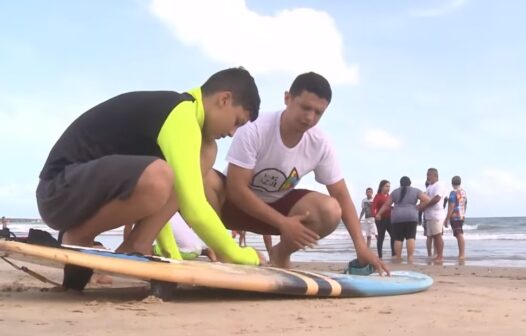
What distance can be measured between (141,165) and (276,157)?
4.22 feet

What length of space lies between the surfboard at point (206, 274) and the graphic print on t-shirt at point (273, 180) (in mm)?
891

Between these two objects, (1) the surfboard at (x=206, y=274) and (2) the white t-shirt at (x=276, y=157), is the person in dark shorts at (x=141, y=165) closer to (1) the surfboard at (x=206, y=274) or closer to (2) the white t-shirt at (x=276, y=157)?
(1) the surfboard at (x=206, y=274)

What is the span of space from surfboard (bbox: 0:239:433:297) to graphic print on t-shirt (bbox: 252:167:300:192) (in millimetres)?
891

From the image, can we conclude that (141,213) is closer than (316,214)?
Yes

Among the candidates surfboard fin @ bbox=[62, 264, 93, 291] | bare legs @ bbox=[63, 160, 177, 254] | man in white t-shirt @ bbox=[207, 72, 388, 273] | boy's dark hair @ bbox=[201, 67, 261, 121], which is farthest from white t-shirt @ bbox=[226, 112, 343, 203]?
surfboard fin @ bbox=[62, 264, 93, 291]

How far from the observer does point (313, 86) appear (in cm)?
358

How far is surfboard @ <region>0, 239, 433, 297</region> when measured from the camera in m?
2.35

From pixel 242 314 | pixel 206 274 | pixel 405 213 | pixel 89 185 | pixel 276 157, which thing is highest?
pixel 276 157

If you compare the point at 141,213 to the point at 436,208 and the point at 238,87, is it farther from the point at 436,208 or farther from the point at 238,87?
the point at 436,208

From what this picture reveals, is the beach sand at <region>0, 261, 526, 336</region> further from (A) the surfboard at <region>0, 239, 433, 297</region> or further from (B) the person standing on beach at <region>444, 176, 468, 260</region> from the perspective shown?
(B) the person standing on beach at <region>444, 176, 468, 260</region>

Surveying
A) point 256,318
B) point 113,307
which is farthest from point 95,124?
point 256,318

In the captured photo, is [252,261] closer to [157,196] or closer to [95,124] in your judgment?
[157,196]

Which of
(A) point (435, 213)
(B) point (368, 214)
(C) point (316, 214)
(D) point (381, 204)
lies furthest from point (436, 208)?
(C) point (316, 214)

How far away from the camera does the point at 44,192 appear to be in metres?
2.73
